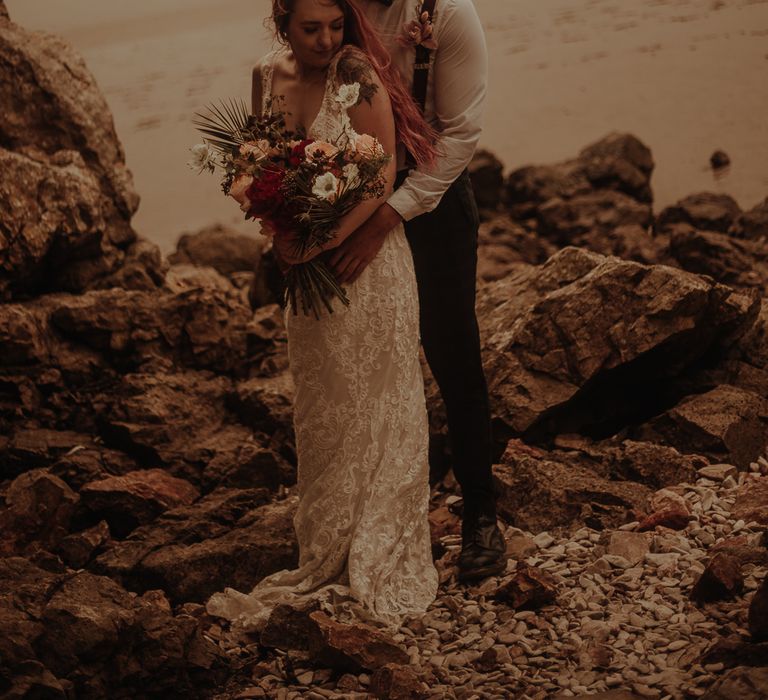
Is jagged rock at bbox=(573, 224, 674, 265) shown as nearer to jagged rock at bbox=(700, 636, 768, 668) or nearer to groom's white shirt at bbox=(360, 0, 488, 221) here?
groom's white shirt at bbox=(360, 0, 488, 221)

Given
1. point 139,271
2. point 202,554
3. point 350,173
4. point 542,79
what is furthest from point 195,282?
point 542,79

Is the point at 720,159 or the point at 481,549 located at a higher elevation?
the point at 720,159

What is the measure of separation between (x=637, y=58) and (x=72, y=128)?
7856mm

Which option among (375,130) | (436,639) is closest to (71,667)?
(436,639)

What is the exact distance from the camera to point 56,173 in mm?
6395

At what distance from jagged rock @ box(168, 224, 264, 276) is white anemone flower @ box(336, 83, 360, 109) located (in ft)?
20.0

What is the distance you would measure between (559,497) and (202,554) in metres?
1.67

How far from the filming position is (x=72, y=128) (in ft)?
22.9

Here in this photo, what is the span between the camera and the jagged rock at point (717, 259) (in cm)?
735

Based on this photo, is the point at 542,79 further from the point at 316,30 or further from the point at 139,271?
the point at 316,30

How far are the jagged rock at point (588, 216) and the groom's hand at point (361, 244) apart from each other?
5956 mm

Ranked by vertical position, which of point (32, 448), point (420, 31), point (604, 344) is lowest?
point (32, 448)

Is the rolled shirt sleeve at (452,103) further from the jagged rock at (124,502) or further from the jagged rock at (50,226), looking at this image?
the jagged rock at (50,226)

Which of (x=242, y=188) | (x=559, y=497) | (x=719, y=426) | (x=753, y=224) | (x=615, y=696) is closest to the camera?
(x=615, y=696)
